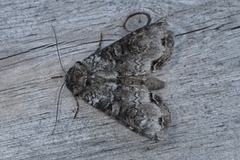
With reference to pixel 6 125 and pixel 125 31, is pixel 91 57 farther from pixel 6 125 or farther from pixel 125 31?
pixel 6 125

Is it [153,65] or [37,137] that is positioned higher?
[153,65]

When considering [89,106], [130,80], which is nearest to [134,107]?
[130,80]

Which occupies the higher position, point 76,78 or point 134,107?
point 76,78

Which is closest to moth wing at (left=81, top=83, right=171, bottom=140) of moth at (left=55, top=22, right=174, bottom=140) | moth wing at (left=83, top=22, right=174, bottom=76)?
moth at (left=55, top=22, right=174, bottom=140)

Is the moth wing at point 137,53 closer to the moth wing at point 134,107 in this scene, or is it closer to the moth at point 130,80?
the moth at point 130,80

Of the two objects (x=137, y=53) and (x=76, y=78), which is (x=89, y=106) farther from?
(x=137, y=53)

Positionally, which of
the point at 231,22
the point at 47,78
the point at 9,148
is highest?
the point at 231,22

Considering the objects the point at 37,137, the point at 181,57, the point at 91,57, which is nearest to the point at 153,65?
the point at 181,57
